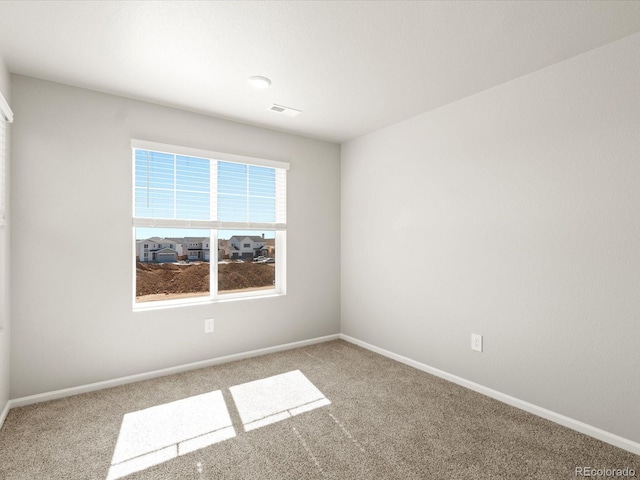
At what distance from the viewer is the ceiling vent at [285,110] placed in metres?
3.09

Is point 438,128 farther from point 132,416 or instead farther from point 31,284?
point 31,284

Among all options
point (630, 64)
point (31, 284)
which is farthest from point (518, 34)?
point (31, 284)

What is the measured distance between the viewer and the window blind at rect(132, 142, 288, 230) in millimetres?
3062

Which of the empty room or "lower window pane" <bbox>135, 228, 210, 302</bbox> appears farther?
"lower window pane" <bbox>135, 228, 210, 302</bbox>

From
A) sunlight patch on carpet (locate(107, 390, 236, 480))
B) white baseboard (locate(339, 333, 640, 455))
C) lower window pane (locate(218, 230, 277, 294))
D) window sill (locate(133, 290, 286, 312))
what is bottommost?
sunlight patch on carpet (locate(107, 390, 236, 480))

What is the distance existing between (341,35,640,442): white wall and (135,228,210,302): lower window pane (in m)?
1.91

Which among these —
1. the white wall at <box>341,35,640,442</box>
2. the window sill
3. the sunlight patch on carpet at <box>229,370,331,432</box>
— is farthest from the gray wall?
the white wall at <box>341,35,640,442</box>

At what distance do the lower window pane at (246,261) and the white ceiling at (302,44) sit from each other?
1417 mm

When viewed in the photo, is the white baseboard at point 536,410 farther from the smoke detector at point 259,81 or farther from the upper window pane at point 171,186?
the smoke detector at point 259,81

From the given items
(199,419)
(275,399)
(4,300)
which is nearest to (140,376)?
(199,419)

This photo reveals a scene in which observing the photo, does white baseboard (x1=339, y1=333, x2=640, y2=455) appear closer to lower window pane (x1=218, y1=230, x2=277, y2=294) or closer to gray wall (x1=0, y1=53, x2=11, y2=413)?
lower window pane (x1=218, y1=230, x2=277, y2=294)

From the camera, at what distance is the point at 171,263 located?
3301mm

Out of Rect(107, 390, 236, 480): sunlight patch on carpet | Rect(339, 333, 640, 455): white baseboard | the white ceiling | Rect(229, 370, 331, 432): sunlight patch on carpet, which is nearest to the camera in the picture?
the white ceiling

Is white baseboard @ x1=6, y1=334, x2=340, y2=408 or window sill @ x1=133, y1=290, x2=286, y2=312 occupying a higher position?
window sill @ x1=133, y1=290, x2=286, y2=312
